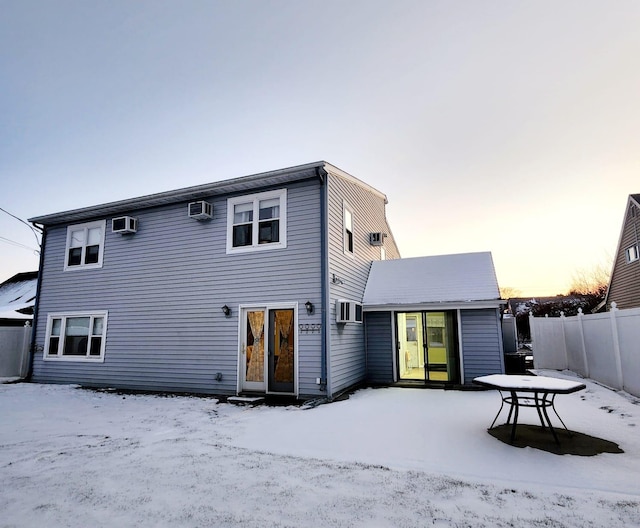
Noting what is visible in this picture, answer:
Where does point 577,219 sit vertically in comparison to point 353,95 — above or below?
below

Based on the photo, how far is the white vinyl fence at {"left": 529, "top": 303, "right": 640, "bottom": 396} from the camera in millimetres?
7211

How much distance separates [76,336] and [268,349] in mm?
6310

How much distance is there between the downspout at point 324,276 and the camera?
7.63m

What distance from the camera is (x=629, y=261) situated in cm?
1439

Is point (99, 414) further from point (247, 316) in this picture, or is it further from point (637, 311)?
point (637, 311)

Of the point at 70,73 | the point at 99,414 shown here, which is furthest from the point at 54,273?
the point at 99,414

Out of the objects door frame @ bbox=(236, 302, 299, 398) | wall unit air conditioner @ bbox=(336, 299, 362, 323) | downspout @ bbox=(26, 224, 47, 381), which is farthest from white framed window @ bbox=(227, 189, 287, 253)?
downspout @ bbox=(26, 224, 47, 381)

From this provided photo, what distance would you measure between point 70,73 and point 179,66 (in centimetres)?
281

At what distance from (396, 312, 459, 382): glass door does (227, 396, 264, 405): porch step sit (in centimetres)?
413

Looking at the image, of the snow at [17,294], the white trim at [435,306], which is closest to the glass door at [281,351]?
the white trim at [435,306]

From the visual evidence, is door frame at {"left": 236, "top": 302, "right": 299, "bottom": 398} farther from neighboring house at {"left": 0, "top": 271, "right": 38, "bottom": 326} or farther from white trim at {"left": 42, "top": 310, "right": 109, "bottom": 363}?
neighboring house at {"left": 0, "top": 271, "right": 38, "bottom": 326}

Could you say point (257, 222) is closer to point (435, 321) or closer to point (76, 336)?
point (435, 321)

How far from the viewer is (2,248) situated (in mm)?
19906

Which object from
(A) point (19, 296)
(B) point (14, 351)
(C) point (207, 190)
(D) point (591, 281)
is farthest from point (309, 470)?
(D) point (591, 281)
